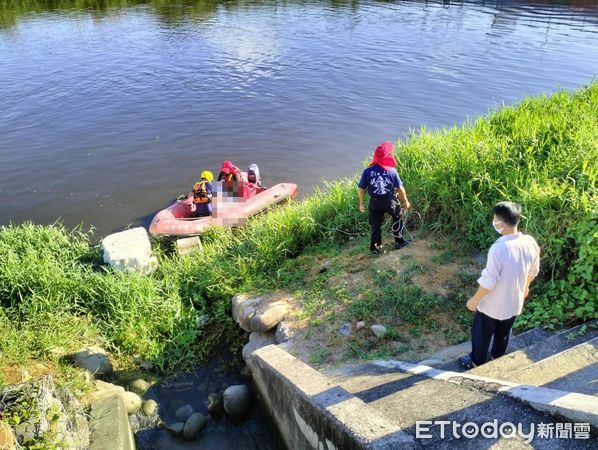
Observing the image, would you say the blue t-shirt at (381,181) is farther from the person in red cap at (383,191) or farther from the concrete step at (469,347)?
the concrete step at (469,347)

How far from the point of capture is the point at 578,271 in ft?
15.5

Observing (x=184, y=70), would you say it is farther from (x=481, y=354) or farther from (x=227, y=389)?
(x=481, y=354)

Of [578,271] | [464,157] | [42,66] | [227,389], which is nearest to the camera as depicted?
[578,271]

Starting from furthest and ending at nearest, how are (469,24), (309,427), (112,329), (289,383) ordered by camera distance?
(469,24) < (112,329) < (289,383) < (309,427)

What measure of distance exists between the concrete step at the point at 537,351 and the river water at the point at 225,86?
8.57m

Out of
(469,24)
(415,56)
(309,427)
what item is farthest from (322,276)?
(469,24)

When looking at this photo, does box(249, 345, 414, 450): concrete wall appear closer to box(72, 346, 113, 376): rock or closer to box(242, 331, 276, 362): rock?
box(242, 331, 276, 362): rock

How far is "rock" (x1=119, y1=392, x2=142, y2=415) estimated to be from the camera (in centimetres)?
536

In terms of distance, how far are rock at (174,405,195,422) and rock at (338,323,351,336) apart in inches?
81.4

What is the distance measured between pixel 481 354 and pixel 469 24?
27.9m

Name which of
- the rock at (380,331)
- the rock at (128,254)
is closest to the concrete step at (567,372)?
the rock at (380,331)

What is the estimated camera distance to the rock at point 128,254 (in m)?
7.55

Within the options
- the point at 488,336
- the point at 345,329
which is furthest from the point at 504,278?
the point at 345,329

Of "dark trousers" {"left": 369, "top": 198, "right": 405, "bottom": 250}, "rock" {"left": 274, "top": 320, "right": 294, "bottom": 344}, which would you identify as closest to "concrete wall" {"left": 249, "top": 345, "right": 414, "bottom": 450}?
"rock" {"left": 274, "top": 320, "right": 294, "bottom": 344}
